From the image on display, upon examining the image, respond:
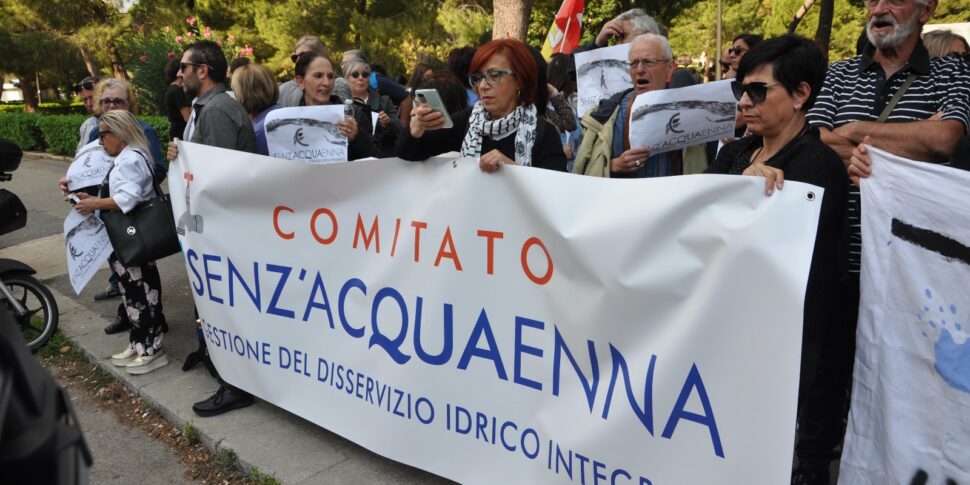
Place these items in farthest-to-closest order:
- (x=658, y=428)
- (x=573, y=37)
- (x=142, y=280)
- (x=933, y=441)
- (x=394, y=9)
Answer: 1. (x=394, y=9)
2. (x=573, y=37)
3. (x=142, y=280)
4. (x=658, y=428)
5. (x=933, y=441)

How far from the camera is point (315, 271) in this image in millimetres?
3252

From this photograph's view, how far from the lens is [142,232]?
13.1 feet

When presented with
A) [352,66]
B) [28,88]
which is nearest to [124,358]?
[352,66]

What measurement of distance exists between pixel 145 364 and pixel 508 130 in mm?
2750

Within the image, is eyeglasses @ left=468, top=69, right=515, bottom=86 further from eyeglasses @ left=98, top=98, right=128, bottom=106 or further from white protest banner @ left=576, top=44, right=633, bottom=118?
eyeglasses @ left=98, top=98, right=128, bottom=106

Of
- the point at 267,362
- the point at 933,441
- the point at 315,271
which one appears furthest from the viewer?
the point at 267,362

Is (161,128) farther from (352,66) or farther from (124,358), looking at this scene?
(124,358)

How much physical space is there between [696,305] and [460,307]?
91cm

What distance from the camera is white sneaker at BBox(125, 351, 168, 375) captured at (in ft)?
14.3

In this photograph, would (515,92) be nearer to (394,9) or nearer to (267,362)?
(267,362)

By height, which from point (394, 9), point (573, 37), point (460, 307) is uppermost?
point (394, 9)

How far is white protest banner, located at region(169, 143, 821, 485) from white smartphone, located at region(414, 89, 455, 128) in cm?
18

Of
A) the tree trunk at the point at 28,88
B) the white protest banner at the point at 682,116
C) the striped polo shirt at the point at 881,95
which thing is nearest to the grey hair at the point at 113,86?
the white protest banner at the point at 682,116

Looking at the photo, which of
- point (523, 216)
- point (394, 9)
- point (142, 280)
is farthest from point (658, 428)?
point (394, 9)
